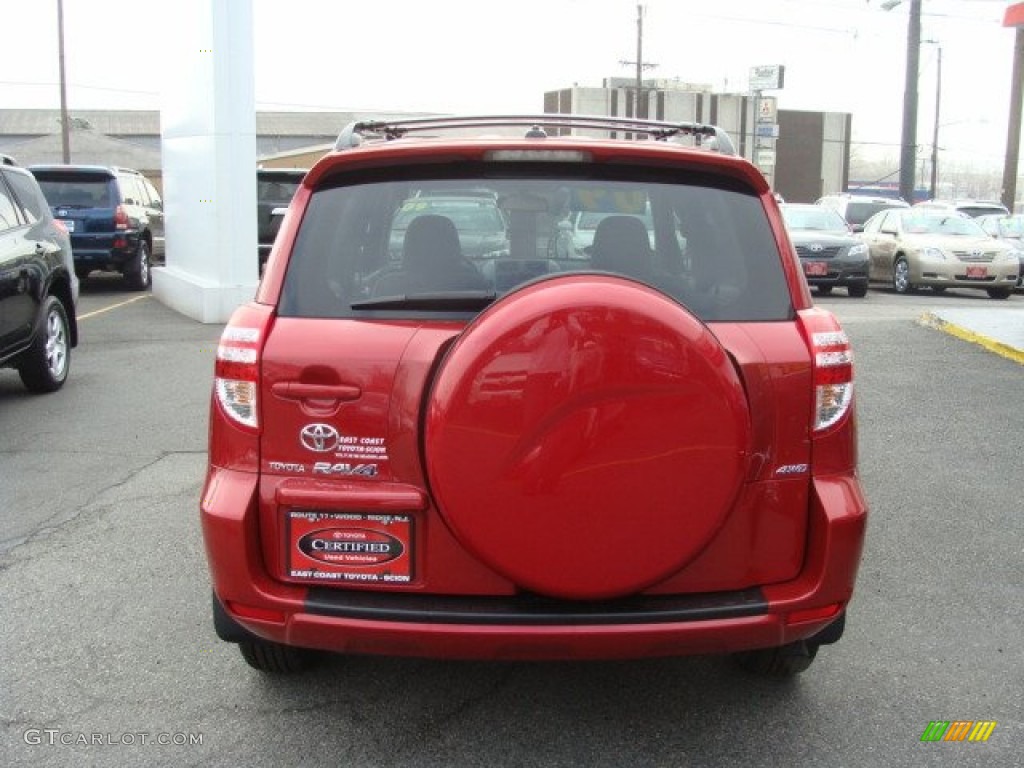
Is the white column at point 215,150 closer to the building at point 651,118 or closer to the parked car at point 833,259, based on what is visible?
the parked car at point 833,259

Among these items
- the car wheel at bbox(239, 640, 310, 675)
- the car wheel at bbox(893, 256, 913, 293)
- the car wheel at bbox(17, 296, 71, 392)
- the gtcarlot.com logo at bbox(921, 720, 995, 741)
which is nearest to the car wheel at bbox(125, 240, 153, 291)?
the car wheel at bbox(17, 296, 71, 392)

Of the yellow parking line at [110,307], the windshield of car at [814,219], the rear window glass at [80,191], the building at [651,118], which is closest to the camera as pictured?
the yellow parking line at [110,307]

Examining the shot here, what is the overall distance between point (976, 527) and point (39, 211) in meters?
7.58

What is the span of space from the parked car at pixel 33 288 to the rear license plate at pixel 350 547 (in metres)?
5.70

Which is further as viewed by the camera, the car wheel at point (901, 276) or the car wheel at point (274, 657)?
the car wheel at point (901, 276)

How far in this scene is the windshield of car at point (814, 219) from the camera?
1884 cm

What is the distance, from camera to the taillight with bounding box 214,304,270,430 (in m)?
2.95

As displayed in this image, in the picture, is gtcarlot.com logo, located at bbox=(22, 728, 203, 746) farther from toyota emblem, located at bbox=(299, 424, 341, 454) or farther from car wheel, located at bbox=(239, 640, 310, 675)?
toyota emblem, located at bbox=(299, 424, 341, 454)

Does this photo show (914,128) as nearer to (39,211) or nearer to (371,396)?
(39,211)

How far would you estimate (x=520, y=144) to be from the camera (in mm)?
3068

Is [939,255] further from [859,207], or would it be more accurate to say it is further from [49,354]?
[49,354]

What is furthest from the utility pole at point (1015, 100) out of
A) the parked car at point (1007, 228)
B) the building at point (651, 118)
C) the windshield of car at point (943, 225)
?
the windshield of car at point (943, 225)

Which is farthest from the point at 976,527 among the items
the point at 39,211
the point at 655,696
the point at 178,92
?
the point at 178,92

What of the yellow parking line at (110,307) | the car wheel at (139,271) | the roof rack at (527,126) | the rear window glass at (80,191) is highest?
the roof rack at (527,126)
